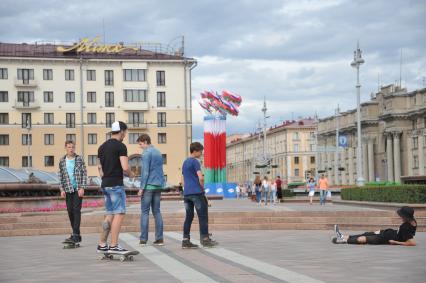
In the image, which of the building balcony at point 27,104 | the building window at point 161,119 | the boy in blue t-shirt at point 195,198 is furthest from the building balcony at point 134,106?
the boy in blue t-shirt at point 195,198

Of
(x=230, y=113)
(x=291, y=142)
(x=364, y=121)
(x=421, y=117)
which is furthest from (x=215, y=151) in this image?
(x=291, y=142)

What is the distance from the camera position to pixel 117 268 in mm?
9508

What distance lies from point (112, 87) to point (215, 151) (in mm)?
28189

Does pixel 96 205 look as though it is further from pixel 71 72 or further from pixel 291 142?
pixel 291 142

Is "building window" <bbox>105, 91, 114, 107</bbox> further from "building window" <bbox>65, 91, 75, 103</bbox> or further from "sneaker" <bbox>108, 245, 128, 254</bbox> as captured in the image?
"sneaker" <bbox>108, 245, 128, 254</bbox>

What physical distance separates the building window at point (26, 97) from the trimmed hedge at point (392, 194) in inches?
1994

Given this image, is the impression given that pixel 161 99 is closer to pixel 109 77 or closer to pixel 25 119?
pixel 109 77

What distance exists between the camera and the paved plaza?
8422 mm

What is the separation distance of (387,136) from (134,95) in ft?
144

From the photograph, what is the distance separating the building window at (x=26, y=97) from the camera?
78.0m

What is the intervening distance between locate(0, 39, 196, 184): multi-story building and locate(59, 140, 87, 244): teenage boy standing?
216ft

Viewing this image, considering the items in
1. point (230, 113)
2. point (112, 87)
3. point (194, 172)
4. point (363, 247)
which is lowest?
point (363, 247)

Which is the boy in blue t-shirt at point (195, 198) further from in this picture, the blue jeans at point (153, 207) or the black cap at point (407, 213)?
the black cap at point (407, 213)

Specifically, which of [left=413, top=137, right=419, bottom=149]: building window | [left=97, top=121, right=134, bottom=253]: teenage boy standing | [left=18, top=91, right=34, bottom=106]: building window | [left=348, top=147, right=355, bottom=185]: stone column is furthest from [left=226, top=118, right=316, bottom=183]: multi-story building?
[left=97, top=121, right=134, bottom=253]: teenage boy standing
